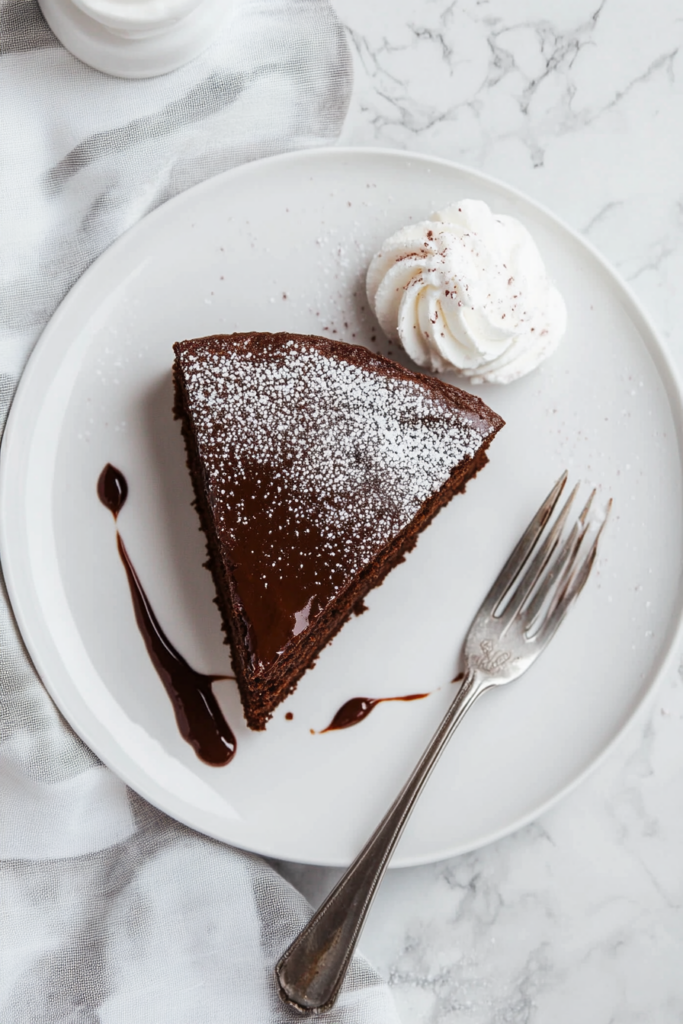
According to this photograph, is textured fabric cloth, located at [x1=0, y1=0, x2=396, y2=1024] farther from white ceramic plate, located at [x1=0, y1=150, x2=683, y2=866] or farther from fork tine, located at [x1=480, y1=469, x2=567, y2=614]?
fork tine, located at [x1=480, y1=469, x2=567, y2=614]

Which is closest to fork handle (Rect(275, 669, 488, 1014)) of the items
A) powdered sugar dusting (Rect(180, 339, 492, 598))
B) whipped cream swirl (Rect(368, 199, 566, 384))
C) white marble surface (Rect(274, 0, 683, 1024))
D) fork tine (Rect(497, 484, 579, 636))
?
white marble surface (Rect(274, 0, 683, 1024))

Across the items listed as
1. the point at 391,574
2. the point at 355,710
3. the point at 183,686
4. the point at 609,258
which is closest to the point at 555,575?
the point at 391,574

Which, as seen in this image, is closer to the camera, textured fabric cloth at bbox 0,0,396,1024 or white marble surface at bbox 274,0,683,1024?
textured fabric cloth at bbox 0,0,396,1024

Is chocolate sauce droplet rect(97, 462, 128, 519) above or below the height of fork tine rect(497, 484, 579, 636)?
below

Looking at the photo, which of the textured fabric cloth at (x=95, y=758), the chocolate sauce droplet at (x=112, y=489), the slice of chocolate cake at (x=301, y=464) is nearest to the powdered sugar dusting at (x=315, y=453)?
the slice of chocolate cake at (x=301, y=464)

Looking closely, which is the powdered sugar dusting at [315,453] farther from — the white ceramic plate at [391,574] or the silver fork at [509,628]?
the silver fork at [509,628]

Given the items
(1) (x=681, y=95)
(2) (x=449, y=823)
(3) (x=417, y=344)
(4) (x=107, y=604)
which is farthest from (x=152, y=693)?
(1) (x=681, y=95)

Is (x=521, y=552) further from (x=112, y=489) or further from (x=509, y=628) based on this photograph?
(x=112, y=489)
